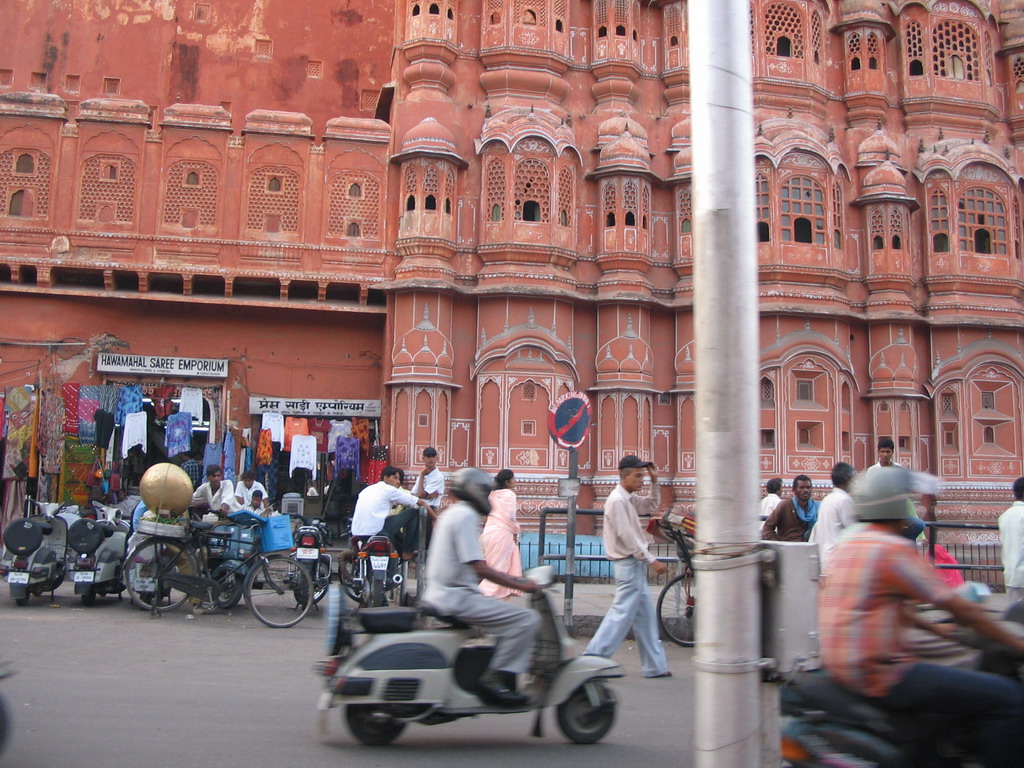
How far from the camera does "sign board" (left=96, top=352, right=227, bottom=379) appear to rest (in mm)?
16031

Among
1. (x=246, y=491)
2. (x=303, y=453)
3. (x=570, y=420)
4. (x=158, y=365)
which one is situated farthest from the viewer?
(x=158, y=365)

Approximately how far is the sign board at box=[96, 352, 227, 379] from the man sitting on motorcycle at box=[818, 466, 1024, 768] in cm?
1463

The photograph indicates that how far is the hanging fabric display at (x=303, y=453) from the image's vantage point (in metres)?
16.0

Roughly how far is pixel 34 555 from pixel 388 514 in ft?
12.1

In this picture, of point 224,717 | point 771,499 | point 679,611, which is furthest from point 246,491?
point 224,717

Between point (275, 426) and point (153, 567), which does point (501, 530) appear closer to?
point (153, 567)

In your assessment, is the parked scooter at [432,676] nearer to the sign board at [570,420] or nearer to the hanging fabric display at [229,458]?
the sign board at [570,420]

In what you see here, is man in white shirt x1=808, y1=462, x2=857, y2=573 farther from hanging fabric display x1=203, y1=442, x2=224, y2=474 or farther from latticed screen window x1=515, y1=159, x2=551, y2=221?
hanging fabric display x1=203, y1=442, x2=224, y2=474

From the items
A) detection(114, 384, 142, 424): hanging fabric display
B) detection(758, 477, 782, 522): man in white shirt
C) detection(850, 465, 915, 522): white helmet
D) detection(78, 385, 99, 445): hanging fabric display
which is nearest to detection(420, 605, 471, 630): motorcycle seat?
detection(850, 465, 915, 522): white helmet

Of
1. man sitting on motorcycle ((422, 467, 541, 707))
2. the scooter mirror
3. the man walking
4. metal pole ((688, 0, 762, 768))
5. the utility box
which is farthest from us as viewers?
the man walking

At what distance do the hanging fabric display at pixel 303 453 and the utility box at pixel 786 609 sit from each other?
13.3m

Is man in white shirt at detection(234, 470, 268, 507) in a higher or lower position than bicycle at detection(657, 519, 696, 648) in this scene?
higher

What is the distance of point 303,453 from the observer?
52.8ft

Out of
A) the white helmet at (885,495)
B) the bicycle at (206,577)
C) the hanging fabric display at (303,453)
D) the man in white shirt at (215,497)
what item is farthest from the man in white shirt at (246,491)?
the white helmet at (885,495)
